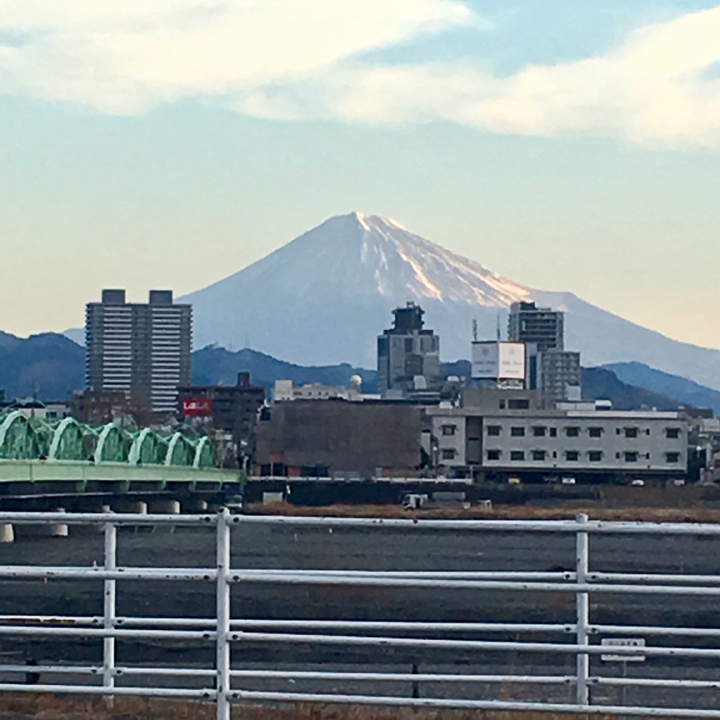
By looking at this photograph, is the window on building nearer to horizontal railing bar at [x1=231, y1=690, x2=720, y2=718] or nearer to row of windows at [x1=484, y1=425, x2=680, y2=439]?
row of windows at [x1=484, y1=425, x2=680, y2=439]

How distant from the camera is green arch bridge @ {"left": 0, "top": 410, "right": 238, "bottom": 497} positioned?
93250 millimetres

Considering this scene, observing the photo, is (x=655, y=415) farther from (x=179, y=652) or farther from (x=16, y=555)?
(x=179, y=652)

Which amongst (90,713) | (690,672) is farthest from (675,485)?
(90,713)

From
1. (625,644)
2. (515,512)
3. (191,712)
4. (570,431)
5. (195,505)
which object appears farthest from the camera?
(570,431)

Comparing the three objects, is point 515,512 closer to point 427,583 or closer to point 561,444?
point 561,444

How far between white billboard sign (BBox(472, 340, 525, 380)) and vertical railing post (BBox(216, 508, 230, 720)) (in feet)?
590

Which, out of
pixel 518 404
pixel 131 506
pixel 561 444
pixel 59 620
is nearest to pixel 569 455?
pixel 561 444

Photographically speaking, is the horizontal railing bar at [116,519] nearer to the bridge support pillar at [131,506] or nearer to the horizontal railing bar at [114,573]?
the horizontal railing bar at [114,573]

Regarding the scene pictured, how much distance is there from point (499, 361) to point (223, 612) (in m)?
183

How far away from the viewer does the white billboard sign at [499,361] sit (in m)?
194

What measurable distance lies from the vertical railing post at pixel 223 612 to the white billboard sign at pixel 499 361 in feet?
590

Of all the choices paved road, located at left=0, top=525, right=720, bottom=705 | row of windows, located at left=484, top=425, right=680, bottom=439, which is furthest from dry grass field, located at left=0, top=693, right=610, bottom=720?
row of windows, located at left=484, top=425, right=680, bottom=439

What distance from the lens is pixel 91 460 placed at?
112m

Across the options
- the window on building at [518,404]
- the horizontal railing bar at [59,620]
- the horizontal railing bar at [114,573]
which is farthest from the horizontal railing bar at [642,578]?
the window on building at [518,404]
